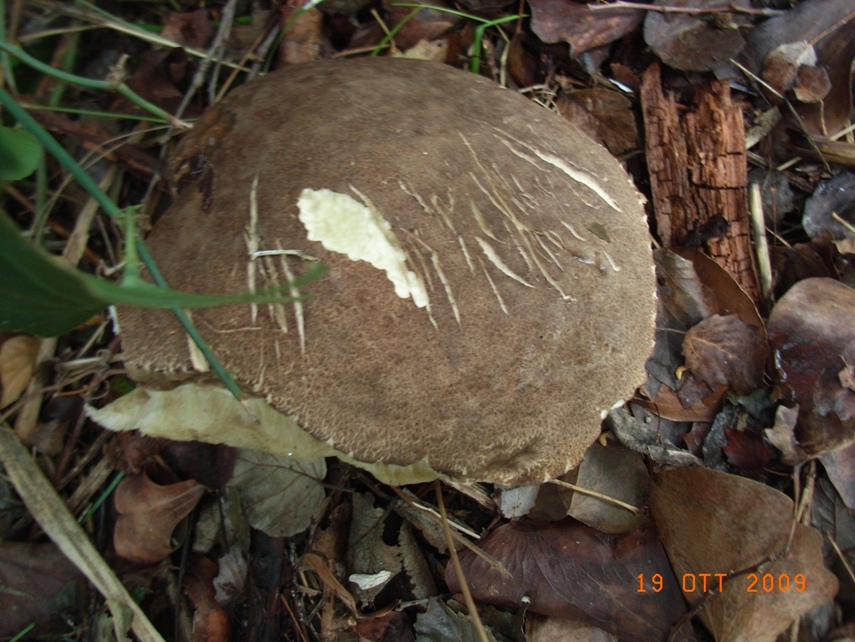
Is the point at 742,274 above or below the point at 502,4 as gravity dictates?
below

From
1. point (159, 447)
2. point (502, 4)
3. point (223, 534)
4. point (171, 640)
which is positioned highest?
point (502, 4)

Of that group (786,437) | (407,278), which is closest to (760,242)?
(786,437)

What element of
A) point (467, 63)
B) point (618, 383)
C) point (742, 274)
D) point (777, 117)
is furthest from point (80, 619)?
point (777, 117)

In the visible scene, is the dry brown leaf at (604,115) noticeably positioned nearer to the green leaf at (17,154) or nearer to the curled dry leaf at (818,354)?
the curled dry leaf at (818,354)

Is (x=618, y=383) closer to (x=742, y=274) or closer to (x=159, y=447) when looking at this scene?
(x=742, y=274)

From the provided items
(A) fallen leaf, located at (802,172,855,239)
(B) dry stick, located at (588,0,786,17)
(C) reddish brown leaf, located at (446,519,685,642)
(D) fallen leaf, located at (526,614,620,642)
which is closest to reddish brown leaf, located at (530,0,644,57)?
(B) dry stick, located at (588,0,786,17)

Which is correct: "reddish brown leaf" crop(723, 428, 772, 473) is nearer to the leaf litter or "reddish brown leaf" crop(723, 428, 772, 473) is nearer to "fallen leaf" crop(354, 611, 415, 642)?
the leaf litter

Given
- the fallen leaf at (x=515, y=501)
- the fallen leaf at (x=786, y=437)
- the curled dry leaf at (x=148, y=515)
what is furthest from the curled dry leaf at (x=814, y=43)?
the curled dry leaf at (x=148, y=515)
